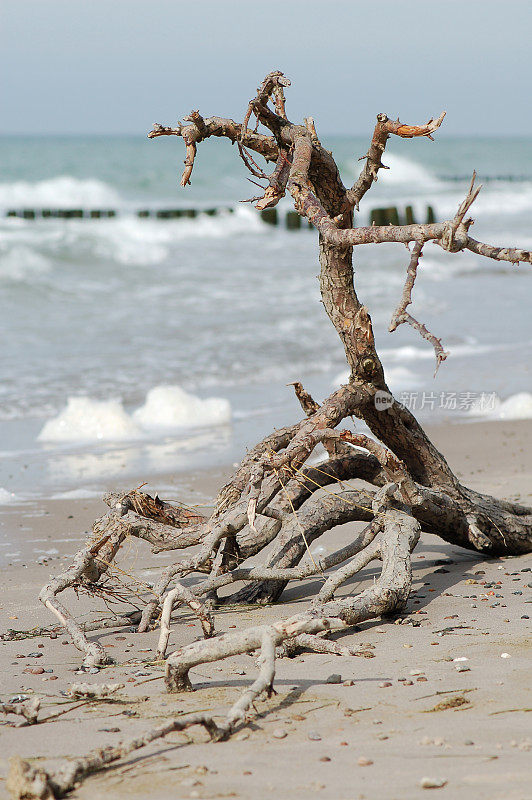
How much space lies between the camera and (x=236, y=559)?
14.5 ft

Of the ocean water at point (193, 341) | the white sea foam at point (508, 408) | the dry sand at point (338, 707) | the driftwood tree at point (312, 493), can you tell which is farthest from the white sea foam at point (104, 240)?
the dry sand at point (338, 707)

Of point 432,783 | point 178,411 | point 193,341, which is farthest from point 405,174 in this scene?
point 432,783

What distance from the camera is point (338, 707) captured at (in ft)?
A: 10.5

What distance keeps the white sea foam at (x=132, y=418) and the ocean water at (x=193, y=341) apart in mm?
17

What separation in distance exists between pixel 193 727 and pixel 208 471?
4757 mm

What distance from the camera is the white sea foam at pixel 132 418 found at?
9.13 m

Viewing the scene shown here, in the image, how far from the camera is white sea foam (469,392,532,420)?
9.38m

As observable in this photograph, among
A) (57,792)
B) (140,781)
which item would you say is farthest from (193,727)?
(57,792)

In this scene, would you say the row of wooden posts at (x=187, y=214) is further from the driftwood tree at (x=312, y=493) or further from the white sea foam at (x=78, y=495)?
the driftwood tree at (x=312, y=493)

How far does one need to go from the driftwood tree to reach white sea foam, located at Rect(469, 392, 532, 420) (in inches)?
176

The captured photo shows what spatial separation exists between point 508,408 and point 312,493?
5653 millimetres

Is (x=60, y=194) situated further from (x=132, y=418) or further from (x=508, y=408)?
(x=508, y=408)

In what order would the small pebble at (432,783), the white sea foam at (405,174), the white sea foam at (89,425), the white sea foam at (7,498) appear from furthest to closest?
the white sea foam at (405,174) < the white sea foam at (89,425) < the white sea foam at (7,498) < the small pebble at (432,783)

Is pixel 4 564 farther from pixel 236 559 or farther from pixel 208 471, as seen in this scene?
pixel 208 471
